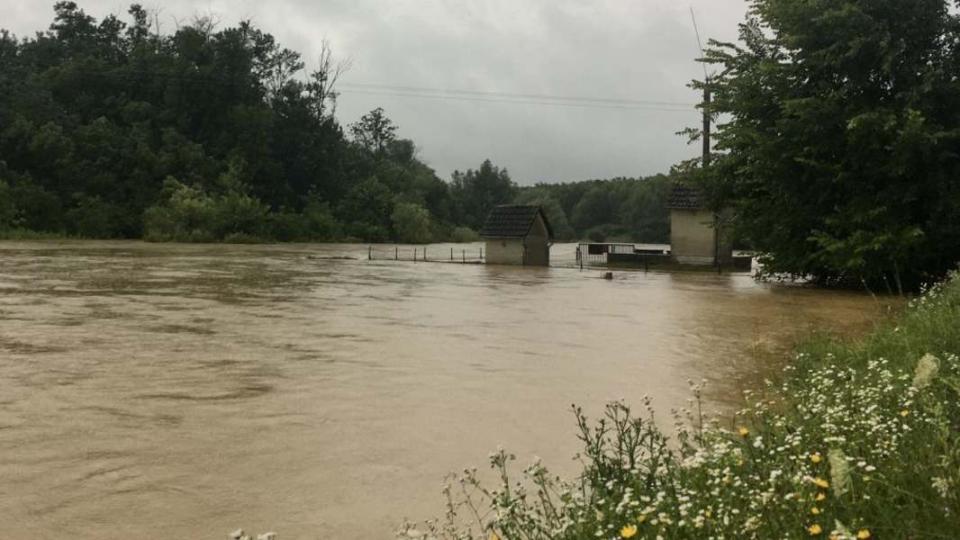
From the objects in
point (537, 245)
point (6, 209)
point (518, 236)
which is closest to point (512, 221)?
point (518, 236)

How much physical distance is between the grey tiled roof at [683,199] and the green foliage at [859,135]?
16.8 meters

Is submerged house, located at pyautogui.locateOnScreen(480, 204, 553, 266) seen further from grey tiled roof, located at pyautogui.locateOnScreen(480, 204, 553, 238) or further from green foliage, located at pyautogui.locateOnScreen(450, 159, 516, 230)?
green foliage, located at pyautogui.locateOnScreen(450, 159, 516, 230)

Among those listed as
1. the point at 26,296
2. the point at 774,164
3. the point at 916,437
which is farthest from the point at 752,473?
the point at 774,164

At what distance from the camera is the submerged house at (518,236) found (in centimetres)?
4703

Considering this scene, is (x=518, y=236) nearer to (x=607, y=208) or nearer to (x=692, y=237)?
(x=692, y=237)

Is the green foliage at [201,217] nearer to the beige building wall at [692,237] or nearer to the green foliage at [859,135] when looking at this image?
the beige building wall at [692,237]

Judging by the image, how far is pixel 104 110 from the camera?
8088 cm

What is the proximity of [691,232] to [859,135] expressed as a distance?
2106cm

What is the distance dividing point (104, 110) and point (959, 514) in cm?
8717

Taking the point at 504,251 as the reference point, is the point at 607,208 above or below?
above

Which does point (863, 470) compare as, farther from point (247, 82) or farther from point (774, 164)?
point (247, 82)

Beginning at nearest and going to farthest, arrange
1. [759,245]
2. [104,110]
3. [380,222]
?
[759,245] < [104,110] < [380,222]

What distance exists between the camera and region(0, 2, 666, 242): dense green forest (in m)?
70.4

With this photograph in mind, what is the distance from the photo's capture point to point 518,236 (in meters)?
47.0
